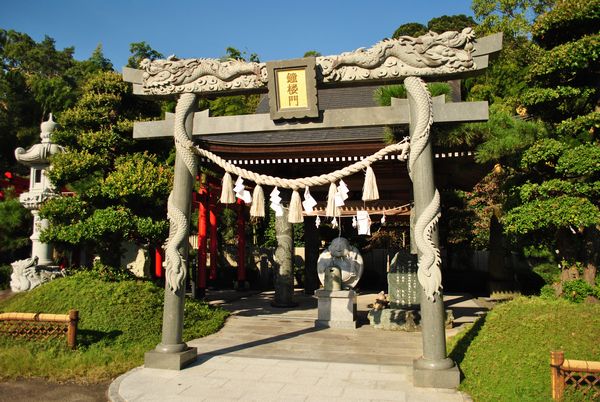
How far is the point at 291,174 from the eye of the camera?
14125 millimetres

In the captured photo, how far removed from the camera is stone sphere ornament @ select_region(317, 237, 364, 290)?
11.8 metres

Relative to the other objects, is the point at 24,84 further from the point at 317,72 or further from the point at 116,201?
the point at 317,72

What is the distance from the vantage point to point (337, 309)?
10.7m

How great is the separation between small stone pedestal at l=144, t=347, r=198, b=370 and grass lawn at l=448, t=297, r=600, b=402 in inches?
167

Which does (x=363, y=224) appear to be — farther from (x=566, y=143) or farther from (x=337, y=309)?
(x=566, y=143)

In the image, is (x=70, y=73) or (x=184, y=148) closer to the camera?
(x=184, y=148)

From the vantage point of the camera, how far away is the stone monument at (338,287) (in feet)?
35.0

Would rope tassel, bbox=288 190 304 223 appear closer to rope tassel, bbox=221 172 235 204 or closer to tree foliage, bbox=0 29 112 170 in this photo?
rope tassel, bbox=221 172 235 204

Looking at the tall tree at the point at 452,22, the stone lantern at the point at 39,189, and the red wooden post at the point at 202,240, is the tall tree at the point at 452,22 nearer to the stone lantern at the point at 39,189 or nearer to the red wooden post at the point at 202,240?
the red wooden post at the point at 202,240

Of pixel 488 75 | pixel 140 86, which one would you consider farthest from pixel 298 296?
Result: pixel 488 75

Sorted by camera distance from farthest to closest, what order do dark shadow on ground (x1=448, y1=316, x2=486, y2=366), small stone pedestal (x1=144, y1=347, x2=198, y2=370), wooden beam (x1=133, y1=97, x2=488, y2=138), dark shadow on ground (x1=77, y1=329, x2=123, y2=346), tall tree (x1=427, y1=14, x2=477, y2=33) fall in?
1. tall tree (x1=427, y1=14, x2=477, y2=33)
2. dark shadow on ground (x1=77, y1=329, x2=123, y2=346)
3. dark shadow on ground (x1=448, y1=316, x2=486, y2=366)
4. small stone pedestal (x1=144, y1=347, x2=198, y2=370)
5. wooden beam (x1=133, y1=97, x2=488, y2=138)

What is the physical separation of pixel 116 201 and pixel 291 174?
18.3 feet

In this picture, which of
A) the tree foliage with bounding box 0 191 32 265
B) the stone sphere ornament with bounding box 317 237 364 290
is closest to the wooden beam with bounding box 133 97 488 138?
the stone sphere ornament with bounding box 317 237 364 290

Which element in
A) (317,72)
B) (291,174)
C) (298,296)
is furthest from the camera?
(298,296)
